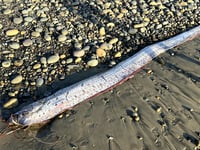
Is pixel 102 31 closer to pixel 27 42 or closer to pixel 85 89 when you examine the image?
pixel 27 42

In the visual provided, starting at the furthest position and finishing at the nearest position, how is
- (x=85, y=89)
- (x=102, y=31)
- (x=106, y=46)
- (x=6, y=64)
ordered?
(x=102, y=31)
(x=106, y=46)
(x=6, y=64)
(x=85, y=89)

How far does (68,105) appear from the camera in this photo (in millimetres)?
5617

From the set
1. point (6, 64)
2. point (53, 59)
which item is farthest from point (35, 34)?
point (6, 64)

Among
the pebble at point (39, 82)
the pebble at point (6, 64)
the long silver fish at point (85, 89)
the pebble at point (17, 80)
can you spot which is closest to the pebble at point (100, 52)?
the long silver fish at point (85, 89)

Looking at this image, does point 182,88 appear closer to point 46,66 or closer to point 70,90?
point 70,90

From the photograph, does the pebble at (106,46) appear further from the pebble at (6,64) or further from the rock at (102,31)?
the pebble at (6,64)

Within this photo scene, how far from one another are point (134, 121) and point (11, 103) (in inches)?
78.7

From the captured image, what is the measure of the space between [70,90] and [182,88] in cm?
192

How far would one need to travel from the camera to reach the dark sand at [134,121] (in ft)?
16.8

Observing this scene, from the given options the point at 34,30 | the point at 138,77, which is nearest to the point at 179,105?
the point at 138,77

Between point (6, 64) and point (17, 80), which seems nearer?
point (17, 80)

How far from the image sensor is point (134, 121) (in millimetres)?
5449

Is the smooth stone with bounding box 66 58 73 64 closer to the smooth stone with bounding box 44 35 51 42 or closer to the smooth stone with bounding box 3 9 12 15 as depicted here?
the smooth stone with bounding box 44 35 51 42

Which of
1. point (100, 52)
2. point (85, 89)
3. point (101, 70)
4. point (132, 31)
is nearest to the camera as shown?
point (85, 89)
